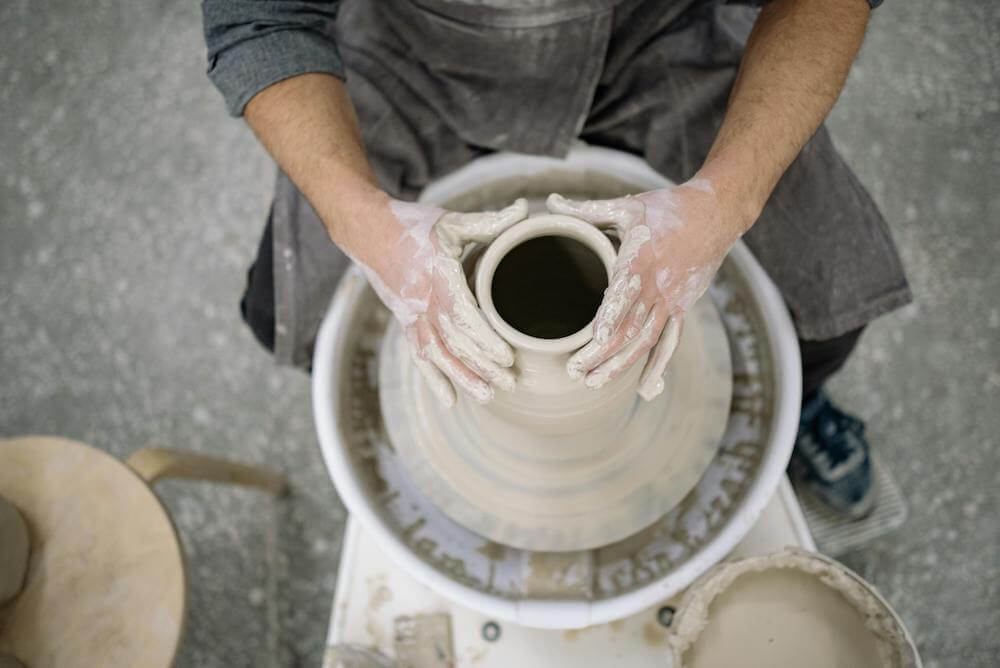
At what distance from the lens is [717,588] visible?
1044 millimetres

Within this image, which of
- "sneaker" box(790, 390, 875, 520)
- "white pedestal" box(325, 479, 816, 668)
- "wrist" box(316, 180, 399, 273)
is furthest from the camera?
"sneaker" box(790, 390, 875, 520)

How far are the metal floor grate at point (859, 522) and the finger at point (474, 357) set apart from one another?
4.00 ft

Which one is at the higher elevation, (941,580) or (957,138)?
(957,138)

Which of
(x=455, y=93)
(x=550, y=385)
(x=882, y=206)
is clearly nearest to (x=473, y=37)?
(x=455, y=93)

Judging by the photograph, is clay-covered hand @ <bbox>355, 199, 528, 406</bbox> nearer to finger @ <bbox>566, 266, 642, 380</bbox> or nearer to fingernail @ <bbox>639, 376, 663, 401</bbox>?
finger @ <bbox>566, 266, 642, 380</bbox>

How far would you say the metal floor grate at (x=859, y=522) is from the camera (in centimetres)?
179

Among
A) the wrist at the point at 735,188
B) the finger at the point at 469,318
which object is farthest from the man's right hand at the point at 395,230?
the wrist at the point at 735,188

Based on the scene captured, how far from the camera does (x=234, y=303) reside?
216cm

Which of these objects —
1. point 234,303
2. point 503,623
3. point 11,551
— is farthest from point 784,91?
point 234,303

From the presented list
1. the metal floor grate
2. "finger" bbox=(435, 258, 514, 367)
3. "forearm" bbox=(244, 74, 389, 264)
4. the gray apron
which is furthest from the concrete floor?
"finger" bbox=(435, 258, 514, 367)

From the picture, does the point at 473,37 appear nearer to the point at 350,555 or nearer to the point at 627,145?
the point at 627,145

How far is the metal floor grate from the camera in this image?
179 cm

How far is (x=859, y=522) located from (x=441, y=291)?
1356 mm

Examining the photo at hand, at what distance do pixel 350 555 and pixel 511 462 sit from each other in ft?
1.14
